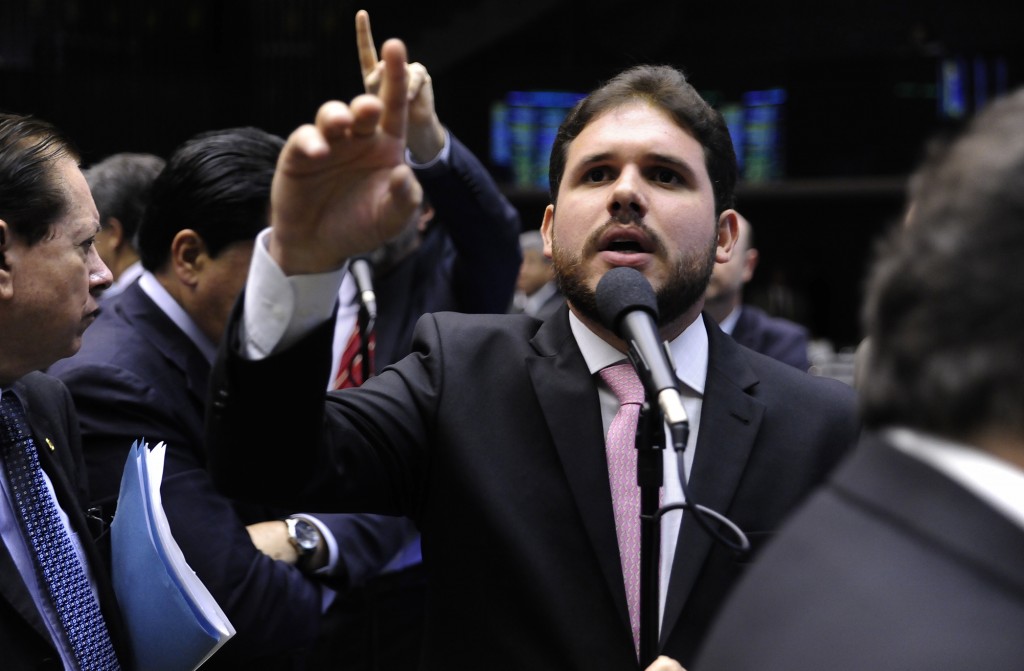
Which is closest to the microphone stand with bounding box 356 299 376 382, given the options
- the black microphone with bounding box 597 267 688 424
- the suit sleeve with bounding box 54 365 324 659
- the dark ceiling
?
the suit sleeve with bounding box 54 365 324 659

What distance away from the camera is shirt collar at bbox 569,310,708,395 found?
1.82 m

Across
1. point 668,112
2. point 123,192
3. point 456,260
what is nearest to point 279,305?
point 668,112

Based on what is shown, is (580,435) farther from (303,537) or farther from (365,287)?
(365,287)

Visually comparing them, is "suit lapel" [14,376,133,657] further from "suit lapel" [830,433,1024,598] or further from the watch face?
"suit lapel" [830,433,1024,598]

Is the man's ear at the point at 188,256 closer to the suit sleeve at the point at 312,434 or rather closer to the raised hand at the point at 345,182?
the suit sleeve at the point at 312,434

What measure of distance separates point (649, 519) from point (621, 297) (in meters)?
0.29

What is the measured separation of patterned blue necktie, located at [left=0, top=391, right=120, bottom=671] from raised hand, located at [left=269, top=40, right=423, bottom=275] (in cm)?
61

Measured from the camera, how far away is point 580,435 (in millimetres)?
1733

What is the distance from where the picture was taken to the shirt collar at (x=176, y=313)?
241 centimetres

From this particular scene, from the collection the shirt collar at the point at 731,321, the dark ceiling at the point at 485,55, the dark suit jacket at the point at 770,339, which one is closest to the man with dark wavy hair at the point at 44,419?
the shirt collar at the point at 731,321

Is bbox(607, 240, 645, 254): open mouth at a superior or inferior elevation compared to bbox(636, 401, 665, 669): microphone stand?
superior

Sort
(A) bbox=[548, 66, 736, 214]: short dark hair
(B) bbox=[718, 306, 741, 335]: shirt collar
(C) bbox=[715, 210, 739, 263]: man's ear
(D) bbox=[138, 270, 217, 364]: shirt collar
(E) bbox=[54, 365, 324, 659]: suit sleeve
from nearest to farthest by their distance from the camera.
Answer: (A) bbox=[548, 66, 736, 214]: short dark hair < (C) bbox=[715, 210, 739, 263]: man's ear < (E) bbox=[54, 365, 324, 659]: suit sleeve < (D) bbox=[138, 270, 217, 364]: shirt collar < (B) bbox=[718, 306, 741, 335]: shirt collar

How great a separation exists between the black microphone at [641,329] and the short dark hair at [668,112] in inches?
14.1

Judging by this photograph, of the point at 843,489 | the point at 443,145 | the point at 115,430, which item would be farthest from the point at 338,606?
the point at 843,489
